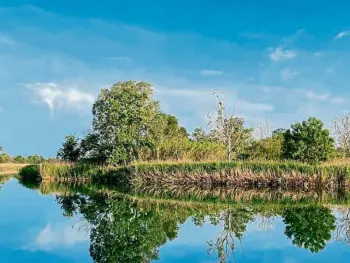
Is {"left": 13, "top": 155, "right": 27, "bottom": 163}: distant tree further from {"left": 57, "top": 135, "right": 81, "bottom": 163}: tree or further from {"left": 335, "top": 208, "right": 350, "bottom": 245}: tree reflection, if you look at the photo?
{"left": 335, "top": 208, "right": 350, "bottom": 245}: tree reflection

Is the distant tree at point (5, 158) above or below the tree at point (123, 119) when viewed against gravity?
below

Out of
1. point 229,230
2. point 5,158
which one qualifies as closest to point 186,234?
point 229,230

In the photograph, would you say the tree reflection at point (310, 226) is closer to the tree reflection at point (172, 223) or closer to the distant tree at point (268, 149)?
the tree reflection at point (172, 223)

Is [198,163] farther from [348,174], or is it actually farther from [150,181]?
[348,174]

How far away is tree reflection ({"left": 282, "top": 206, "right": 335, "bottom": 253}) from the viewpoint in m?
7.63

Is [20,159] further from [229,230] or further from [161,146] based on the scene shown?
[229,230]

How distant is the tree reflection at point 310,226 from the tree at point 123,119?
591 inches

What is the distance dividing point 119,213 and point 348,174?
12546 millimetres

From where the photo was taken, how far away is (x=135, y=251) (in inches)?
275

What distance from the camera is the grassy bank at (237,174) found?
20344 mm

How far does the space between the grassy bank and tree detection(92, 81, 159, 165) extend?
143 cm

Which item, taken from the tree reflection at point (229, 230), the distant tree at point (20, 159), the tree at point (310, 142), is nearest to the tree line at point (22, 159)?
the distant tree at point (20, 159)

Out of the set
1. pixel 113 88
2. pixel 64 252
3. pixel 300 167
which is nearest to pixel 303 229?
pixel 64 252

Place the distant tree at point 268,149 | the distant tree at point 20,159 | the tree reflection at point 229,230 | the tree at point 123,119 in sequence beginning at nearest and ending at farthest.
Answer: the tree reflection at point 229,230 → the tree at point 123,119 → the distant tree at point 268,149 → the distant tree at point 20,159
